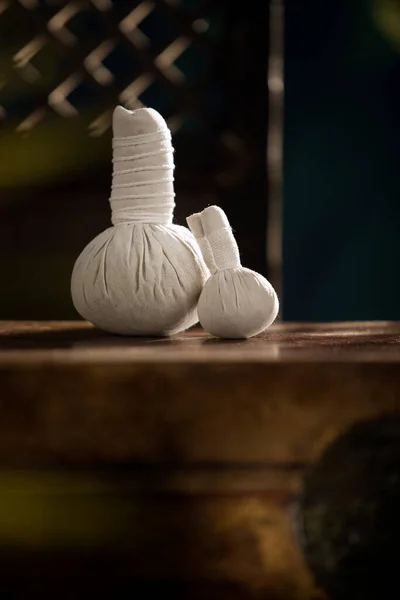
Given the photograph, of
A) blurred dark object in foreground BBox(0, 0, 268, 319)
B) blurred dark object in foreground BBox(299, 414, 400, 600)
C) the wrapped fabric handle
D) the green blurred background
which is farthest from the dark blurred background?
blurred dark object in foreground BBox(299, 414, 400, 600)

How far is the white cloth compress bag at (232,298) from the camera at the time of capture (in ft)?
1.89

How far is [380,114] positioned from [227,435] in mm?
1129

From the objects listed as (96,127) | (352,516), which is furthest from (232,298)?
(96,127)

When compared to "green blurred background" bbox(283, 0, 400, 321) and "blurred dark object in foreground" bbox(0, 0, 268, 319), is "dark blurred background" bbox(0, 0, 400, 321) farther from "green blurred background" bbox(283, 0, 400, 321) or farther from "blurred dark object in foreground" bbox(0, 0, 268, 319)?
"green blurred background" bbox(283, 0, 400, 321)

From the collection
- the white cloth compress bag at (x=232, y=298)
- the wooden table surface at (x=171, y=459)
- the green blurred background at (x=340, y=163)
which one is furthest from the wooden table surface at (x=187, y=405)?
the green blurred background at (x=340, y=163)

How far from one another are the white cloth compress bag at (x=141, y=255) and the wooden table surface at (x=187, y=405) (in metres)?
0.15

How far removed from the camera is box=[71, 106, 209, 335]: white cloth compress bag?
60 cm

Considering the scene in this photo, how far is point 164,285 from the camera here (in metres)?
0.60

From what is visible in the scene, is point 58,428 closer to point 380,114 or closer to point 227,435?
point 227,435

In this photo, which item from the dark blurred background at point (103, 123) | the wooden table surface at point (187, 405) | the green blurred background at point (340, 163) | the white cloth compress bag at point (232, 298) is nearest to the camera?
the wooden table surface at point (187, 405)

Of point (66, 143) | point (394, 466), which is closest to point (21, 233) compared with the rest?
point (66, 143)

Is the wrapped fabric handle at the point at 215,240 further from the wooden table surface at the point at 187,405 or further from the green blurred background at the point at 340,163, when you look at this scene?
the green blurred background at the point at 340,163

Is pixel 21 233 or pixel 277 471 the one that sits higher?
pixel 21 233

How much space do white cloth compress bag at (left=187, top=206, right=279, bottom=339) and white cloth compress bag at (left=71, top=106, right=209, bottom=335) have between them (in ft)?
0.09
